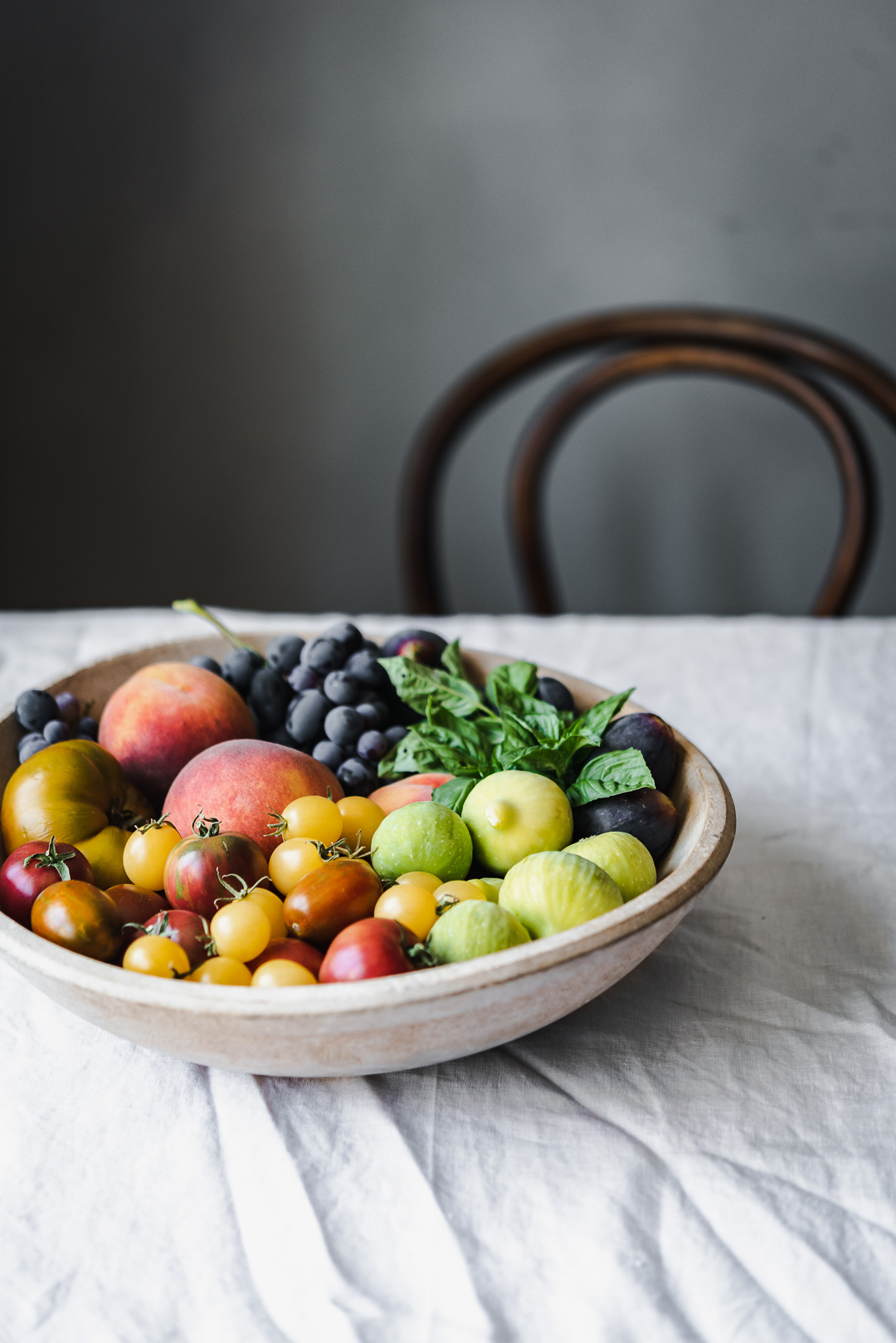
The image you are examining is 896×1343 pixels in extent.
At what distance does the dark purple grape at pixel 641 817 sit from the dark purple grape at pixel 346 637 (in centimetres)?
21

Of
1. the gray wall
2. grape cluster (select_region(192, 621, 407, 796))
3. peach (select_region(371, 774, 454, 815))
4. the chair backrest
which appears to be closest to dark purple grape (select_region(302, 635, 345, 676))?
grape cluster (select_region(192, 621, 407, 796))

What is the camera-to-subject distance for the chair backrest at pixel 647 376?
45.5 inches

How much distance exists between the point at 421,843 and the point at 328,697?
0.18m

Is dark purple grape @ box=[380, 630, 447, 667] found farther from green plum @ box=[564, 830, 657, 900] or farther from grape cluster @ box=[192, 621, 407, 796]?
green plum @ box=[564, 830, 657, 900]

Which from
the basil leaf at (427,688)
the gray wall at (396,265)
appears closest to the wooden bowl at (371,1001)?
the basil leaf at (427,688)

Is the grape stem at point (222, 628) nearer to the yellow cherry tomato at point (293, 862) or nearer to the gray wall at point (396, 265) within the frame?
the yellow cherry tomato at point (293, 862)

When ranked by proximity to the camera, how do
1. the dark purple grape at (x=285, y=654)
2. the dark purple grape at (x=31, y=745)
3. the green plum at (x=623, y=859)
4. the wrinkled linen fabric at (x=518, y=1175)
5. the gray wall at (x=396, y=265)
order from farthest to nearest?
the gray wall at (x=396, y=265), the dark purple grape at (x=285, y=654), the dark purple grape at (x=31, y=745), the green plum at (x=623, y=859), the wrinkled linen fabric at (x=518, y=1175)

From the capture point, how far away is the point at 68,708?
0.63 meters

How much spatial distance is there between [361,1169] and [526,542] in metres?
0.97

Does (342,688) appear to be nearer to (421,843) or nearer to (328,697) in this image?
(328,697)

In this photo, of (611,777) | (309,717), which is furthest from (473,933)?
(309,717)

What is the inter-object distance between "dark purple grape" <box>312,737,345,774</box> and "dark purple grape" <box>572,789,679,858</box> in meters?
0.17

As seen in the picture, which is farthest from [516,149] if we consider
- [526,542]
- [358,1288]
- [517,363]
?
[358,1288]

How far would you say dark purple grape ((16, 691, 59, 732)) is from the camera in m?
0.60
